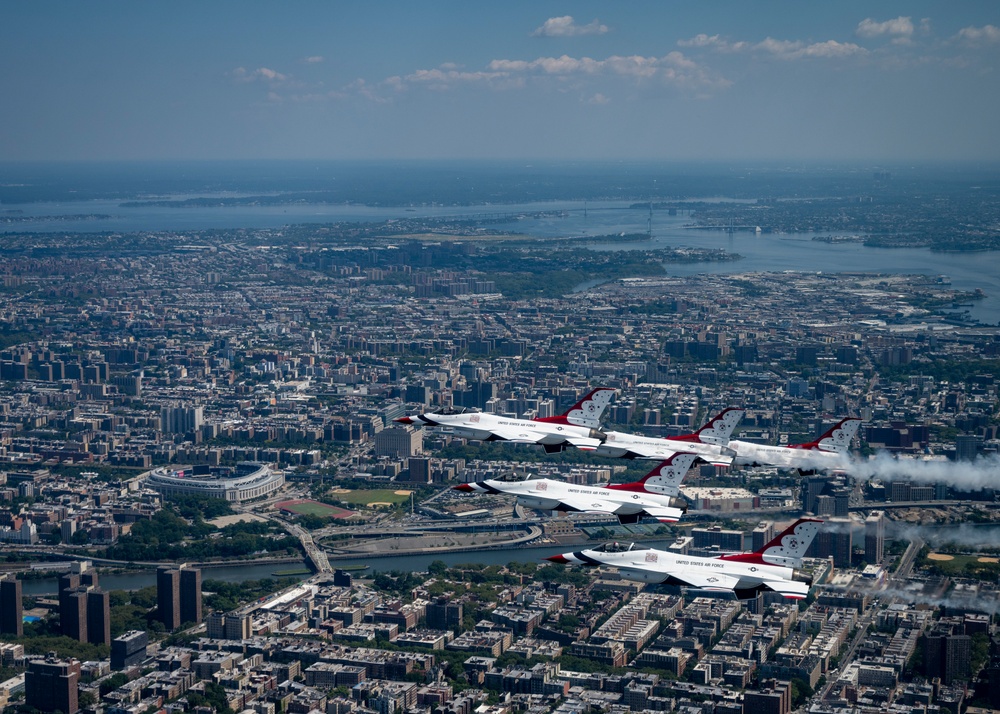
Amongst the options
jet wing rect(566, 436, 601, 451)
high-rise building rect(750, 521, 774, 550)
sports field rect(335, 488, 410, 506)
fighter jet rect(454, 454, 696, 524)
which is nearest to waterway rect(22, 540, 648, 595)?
high-rise building rect(750, 521, 774, 550)

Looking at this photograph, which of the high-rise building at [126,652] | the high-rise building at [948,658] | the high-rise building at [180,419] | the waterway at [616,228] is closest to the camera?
the high-rise building at [948,658]

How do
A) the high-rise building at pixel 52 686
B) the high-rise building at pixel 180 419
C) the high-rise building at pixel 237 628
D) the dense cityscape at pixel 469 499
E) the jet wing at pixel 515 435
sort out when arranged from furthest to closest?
the high-rise building at pixel 180 419 → the high-rise building at pixel 237 628 → the dense cityscape at pixel 469 499 → the high-rise building at pixel 52 686 → the jet wing at pixel 515 435

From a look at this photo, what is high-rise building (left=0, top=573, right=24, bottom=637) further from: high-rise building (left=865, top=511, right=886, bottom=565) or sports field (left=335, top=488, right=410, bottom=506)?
high-rise building (left=865, top=511, right=886, bottom=565)

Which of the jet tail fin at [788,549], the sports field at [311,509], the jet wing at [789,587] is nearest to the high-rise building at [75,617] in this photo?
the sports field at [311,509]

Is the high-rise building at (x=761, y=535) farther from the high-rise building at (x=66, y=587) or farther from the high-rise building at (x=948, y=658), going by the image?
the high-rise building at (x=66, y=587)

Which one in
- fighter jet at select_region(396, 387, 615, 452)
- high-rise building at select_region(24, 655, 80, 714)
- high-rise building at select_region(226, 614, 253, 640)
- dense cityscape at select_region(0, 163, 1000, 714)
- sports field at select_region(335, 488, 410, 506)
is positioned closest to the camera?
fighter jet at select_region(396, 387, 615, 452)

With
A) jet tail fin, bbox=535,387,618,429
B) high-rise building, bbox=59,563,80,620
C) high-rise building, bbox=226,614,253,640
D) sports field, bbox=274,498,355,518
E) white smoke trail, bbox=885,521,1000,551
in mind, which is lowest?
sports field, bbox=274,498,355,518

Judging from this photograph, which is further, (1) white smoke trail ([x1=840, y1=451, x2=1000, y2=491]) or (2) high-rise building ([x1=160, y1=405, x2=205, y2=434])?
(2) high-rise building ([x1=160, y1=405, x2=205, y2=434])

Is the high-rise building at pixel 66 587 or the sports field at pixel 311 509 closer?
the high-rise building at pixel 66 587

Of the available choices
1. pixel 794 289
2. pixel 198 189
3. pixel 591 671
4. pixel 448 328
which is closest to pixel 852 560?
pixel 591 671
